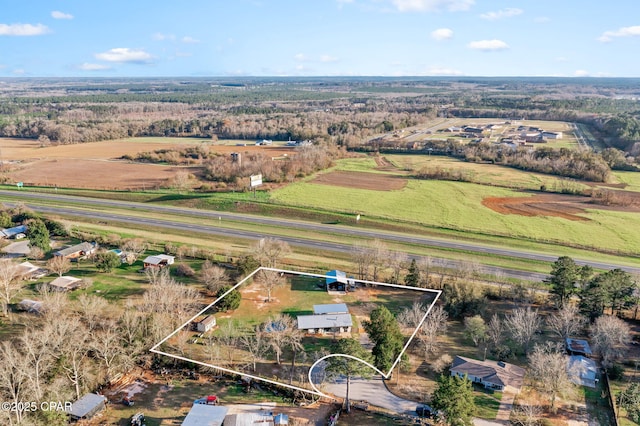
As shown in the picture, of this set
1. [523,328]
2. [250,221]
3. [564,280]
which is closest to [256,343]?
[523,328]

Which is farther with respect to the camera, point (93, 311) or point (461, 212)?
point (461, 212)

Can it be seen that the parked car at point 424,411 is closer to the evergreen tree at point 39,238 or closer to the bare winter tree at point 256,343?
the bare winter tree at point 256,343

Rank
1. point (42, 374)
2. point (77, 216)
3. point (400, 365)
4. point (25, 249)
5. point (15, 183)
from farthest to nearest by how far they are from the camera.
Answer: point (15, 183), point (77, 216), point (25, 249), point (400, 365), point (42, 374)

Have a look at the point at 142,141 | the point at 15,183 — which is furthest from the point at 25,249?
the point at 142,141

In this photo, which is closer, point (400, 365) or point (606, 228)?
point (400, 365)

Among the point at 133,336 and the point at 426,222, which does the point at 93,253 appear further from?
the point at 426,222

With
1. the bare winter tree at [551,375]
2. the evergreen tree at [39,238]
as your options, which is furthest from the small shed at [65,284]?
the bare winter tree at [551,375]

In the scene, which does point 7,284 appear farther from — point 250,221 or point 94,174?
point 94,174
